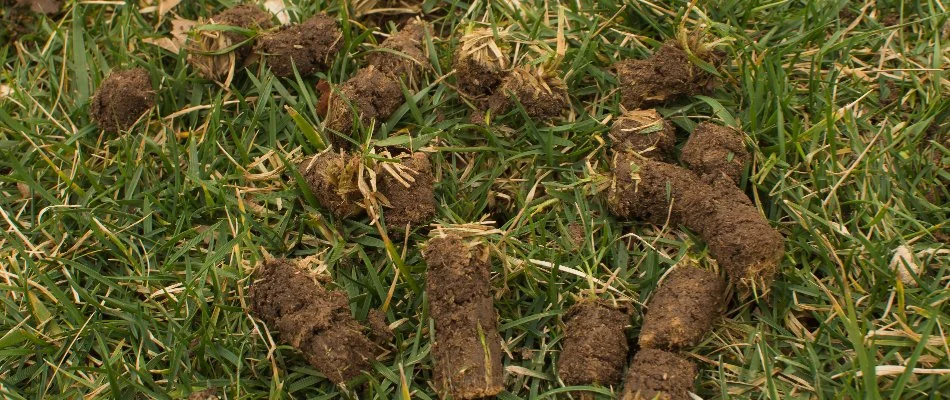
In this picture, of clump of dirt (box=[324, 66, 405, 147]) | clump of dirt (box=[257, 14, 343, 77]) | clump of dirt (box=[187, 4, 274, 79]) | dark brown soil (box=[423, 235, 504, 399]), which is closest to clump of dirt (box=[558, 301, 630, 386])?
dark brown soil (box=[423, 235, 504, 399])

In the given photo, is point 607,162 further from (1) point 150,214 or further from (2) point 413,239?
(1) point 150,214

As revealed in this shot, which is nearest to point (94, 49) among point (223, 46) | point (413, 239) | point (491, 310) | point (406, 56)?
point (223, 46)

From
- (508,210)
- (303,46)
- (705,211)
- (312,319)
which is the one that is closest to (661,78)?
(705,211)

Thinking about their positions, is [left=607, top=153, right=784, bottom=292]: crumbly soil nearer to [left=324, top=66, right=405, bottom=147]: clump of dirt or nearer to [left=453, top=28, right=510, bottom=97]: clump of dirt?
[left=453, top=28, right=510, bottom=97]: clump of dirt

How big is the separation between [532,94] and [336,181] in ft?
2.30

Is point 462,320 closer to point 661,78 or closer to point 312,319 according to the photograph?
point 312,319

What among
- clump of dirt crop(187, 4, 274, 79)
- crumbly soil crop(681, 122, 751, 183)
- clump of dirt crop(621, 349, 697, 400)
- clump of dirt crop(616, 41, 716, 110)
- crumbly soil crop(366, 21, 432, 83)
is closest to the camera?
clump of dirt crop(621, 349, 697, 400)

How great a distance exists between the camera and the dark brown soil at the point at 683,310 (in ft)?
7.67

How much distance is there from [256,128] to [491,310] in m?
1.12

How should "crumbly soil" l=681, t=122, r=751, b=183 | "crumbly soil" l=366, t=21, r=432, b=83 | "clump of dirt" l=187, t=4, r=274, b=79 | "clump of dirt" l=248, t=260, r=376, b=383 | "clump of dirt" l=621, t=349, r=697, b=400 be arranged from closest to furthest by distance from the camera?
1. "clump of dirt" l=621, t=349, r=697, b=400
2. "clump of dirt" l=248, t=260, r=376, b=383
3. "crumbly soil" l=681, t=122, r=751, b=183
4. "crumbly soil" l=366, t=21, r=432, b=83
5. "clump of dirt" l=187, t=4, r=274, b=79

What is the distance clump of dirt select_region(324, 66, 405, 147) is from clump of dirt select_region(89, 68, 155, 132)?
670 mm

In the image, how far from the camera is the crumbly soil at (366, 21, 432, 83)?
9.41ft

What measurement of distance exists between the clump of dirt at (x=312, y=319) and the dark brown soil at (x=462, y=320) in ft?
0.76

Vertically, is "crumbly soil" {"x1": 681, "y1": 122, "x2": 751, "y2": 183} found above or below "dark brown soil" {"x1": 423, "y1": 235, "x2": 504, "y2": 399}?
above
